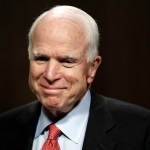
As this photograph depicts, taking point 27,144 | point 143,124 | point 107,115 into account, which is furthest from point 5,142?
point 143,124

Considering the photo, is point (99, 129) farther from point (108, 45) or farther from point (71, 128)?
point (108, 45)

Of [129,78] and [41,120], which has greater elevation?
[41,120]

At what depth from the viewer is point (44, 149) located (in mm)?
1934

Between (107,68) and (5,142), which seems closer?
(5,142)

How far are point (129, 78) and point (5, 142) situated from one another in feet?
3.53

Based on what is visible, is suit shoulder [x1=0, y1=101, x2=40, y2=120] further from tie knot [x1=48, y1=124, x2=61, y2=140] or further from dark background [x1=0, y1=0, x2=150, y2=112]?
dark background [x1=0, y1=0, x2=150, y2=112]

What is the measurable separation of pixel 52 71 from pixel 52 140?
32 centimetres

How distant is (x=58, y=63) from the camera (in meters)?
1.85

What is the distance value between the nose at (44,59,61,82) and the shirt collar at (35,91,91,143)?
0.23 metres

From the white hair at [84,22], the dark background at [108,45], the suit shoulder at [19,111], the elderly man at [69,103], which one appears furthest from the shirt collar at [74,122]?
the dark background at [108,45]

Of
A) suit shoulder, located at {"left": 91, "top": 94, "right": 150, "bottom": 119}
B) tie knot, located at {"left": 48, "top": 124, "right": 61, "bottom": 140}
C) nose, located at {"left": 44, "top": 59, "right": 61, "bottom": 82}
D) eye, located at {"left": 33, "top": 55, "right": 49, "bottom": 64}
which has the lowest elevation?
tie knot, located at {"left": 48, "top": 124, "right": 61, "bottom": 140}

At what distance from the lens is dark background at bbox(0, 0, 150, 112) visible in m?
2.77

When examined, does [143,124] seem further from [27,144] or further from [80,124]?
[27,144]

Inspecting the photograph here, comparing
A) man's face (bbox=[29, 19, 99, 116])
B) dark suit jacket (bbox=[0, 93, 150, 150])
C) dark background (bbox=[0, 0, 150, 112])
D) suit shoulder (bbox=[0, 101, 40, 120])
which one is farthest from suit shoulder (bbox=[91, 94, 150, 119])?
dark background (bbox=[0, 0, 150, 112])
